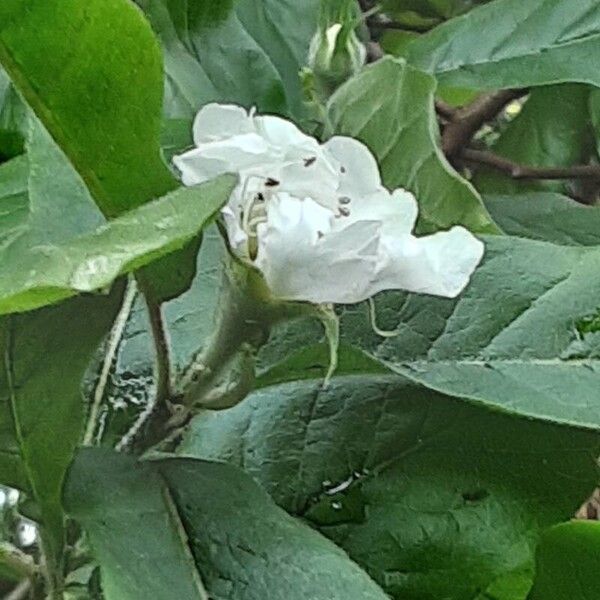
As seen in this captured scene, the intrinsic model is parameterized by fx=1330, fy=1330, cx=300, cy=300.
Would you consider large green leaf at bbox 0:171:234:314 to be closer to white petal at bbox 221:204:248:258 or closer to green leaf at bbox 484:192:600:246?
white petal at bbox 221:204:248:258

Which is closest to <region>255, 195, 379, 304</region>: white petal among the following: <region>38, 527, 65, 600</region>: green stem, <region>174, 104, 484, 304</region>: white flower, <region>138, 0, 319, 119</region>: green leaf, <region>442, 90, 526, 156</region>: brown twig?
<region>174, 104, 484, 304</region>: white flower

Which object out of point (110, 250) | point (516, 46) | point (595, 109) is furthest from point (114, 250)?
point (595, 109)

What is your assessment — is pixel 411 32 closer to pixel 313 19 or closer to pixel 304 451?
pixel 313 19

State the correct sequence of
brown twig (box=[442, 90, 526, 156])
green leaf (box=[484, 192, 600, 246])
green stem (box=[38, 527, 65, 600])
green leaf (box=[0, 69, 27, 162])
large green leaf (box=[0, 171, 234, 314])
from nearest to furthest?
large green leaf (box=[0, 171, 234, 314]) → green stem (box=[38, 527, 65, 600]) → green leaf (box=[0, 69, 27, 162]) → green leaf (box=[484, 192, 600, 246]) → brown twig (box=[442, 90, 526, 156])

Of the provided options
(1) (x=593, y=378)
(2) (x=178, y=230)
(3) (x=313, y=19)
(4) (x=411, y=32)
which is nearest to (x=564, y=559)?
(1) (x=593, y=378)

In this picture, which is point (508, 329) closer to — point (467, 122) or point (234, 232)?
point (234, 232)

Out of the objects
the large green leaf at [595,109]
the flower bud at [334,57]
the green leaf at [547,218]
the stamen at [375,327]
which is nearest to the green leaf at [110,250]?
the stamen at [375,327]
